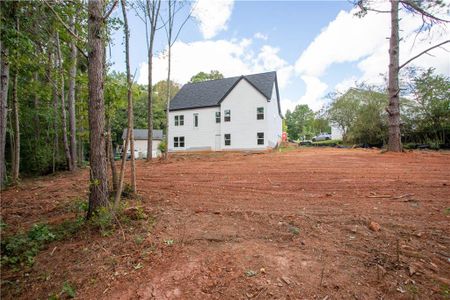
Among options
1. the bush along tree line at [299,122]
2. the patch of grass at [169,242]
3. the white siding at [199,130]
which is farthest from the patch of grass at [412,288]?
the bush along tree line at [299,122]

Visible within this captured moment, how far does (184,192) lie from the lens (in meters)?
5.14

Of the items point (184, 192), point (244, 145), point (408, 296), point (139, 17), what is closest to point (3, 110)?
point (139, 17)

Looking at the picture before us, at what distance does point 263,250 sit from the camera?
252cm

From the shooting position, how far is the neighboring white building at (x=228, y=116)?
19.0 m

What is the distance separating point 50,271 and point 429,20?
13921mm

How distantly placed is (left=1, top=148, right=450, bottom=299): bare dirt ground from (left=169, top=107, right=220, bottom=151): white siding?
1627cm

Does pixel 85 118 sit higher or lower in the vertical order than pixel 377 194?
higher

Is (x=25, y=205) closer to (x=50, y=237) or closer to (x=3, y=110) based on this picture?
(x=50, y=237)

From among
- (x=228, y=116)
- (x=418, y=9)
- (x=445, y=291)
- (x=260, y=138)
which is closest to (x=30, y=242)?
(x=445, y=291)

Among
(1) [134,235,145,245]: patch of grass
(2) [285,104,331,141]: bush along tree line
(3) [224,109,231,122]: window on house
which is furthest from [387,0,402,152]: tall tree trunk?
(2) [285,104,331,141]: bush along tree line

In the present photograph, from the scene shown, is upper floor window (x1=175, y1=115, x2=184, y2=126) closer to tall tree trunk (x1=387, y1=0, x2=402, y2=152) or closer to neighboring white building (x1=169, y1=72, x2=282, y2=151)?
neighboring white building (x1=169, y1=72, x2=282, y2=151)

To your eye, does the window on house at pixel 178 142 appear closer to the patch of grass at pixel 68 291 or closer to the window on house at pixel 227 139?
the window on house at pixel 227 139

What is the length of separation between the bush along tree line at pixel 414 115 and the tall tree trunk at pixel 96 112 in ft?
60.1

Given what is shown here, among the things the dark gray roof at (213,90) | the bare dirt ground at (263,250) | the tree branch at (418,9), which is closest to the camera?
the bare dirt ground at (263,250)
